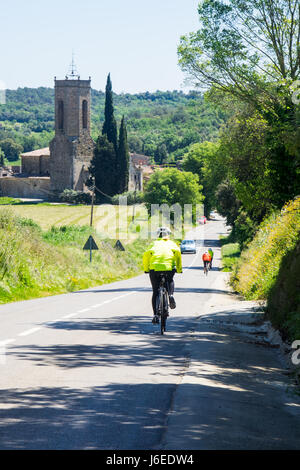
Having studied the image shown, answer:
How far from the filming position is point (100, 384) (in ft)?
25.7

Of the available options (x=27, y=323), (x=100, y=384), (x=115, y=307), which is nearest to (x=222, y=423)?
(x=100, y=384)

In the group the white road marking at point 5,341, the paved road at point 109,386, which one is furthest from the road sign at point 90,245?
the white road marking at point 5,341

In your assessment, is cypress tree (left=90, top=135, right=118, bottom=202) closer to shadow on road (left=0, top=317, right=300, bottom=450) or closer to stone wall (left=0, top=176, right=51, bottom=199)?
stone wall (left=0, top=176, right=51, bottom=199)

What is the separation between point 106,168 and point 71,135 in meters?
18.0

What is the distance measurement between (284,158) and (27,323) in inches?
399

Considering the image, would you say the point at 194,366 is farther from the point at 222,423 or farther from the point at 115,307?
the point at 115,307

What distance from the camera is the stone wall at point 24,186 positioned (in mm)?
135750

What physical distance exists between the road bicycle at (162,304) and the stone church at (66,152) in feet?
395

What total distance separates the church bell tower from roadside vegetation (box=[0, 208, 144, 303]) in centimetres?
9102

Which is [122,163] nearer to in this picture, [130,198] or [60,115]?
[130,198]

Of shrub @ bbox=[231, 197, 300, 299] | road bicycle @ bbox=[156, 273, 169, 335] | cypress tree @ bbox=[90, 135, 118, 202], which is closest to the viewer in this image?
road bicycle @ bbox=[156, 273, 169, 335]

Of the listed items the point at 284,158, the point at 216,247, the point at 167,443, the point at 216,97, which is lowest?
the point at 216,247

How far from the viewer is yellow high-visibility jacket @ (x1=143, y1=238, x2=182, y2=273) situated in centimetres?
1332

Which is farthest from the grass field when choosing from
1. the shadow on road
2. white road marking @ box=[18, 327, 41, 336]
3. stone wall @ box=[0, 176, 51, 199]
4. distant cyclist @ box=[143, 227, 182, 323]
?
the shadow on road
